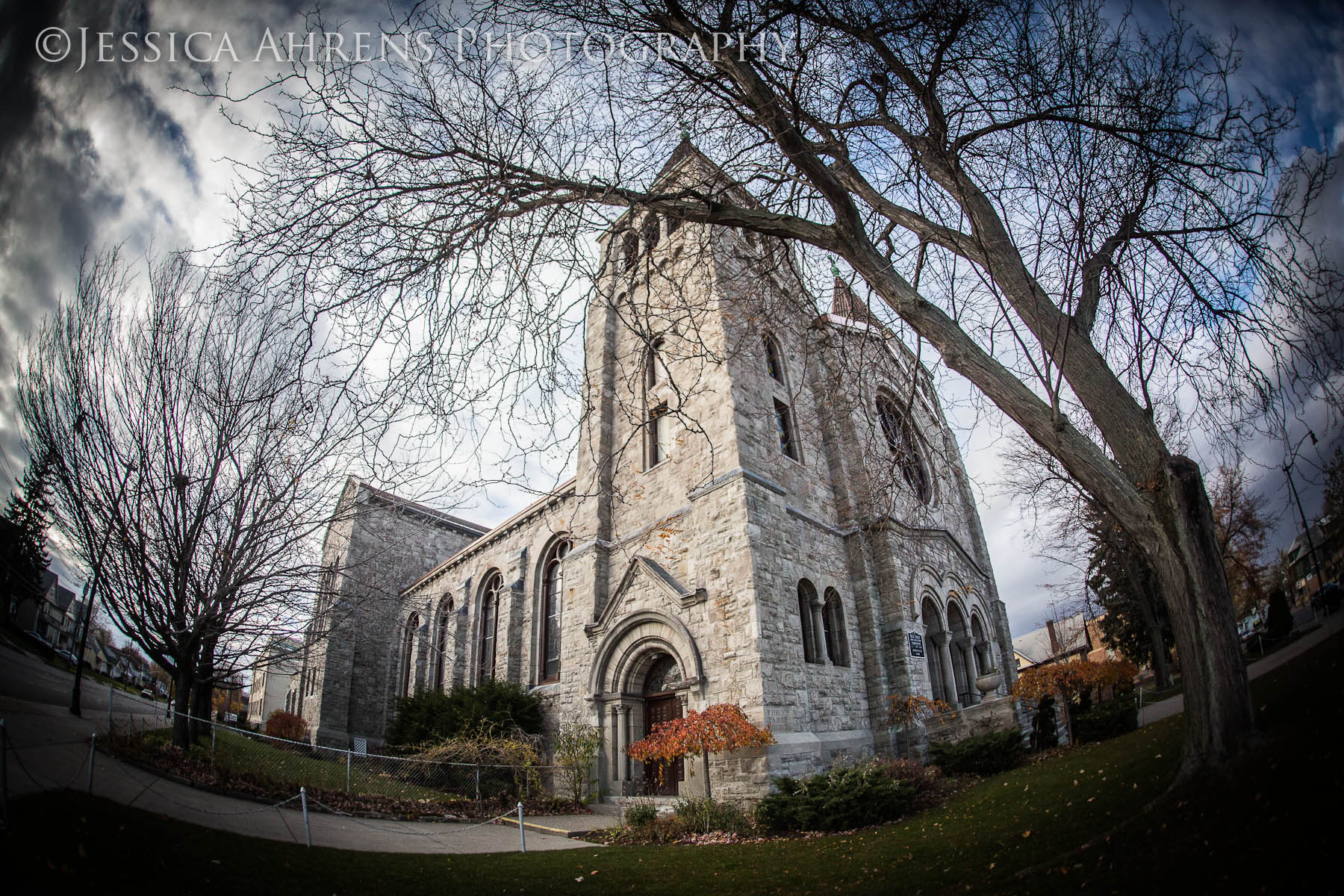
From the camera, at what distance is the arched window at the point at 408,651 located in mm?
23719

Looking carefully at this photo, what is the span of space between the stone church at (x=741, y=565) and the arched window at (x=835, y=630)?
0.04m

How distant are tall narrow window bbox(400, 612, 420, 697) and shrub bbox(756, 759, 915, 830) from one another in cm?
1879

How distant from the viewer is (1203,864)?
2945 millimetres

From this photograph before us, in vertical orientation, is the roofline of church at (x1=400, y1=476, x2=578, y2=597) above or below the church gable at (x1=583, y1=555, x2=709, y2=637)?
above

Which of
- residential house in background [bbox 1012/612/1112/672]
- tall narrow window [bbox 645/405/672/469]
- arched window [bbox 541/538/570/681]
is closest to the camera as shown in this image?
tall narrow window [bbox 645/405/672/469]

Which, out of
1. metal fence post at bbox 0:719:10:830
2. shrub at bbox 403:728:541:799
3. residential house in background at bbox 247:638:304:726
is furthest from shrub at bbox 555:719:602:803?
metal fence post at bbox 0:719:10:830

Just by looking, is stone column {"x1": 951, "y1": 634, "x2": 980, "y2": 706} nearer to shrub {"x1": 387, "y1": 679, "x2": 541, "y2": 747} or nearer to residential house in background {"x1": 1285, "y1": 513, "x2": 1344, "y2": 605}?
shrub {"x1": 387, "y1": 679, "x2": 541, "y2": 747}

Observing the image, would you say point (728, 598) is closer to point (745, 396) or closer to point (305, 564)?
point (745, 396)

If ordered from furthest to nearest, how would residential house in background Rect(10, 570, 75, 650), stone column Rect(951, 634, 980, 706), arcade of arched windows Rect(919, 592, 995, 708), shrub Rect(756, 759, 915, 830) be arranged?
stone column Rect(951, 634, 980, 706), arcade of arched windows Rect(919, 592, 995, 708), shrub Rect(756, 759, 915, 830), residential house in background Rect(10, 570, 75, 650)

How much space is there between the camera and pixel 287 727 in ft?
73.7

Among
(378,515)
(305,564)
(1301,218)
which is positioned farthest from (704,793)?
(378,515)

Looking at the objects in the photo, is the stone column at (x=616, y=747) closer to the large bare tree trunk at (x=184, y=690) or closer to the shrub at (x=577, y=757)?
the shrub at (x=577, y=757)

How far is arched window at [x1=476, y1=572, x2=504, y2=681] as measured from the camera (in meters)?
19.2

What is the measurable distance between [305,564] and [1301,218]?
47.0 feet
